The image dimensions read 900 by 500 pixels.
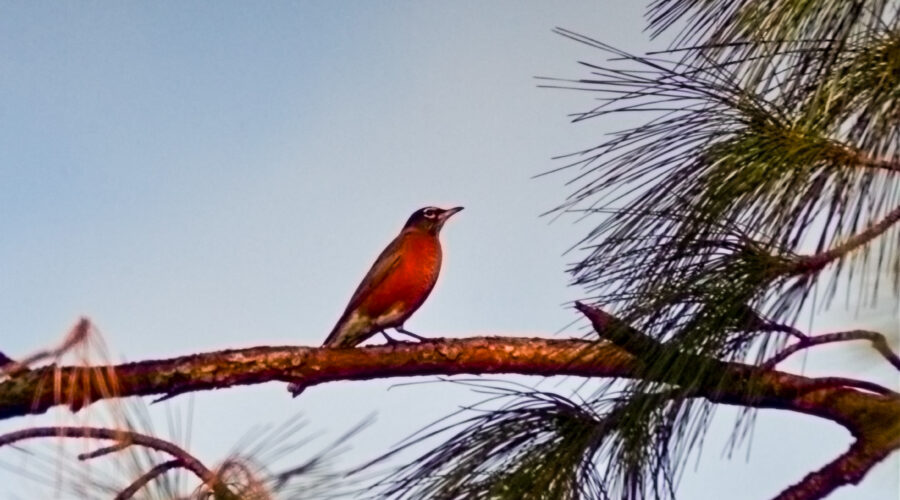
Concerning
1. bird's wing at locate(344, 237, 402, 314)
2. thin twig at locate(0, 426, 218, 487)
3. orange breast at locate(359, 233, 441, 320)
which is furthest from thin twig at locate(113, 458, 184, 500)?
orange breast at locate(359, 233, 441, 320)

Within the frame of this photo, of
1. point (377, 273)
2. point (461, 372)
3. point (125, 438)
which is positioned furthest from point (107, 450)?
point (377, 273)

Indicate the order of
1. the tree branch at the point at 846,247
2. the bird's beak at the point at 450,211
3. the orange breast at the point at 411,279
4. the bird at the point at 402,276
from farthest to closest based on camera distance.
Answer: the orange breast at the point at 411,279, the bird at the point at 402,276, the bird's beak at the point at 450,211, the tree branch at the point at 846,247

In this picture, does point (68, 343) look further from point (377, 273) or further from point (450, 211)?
point (377, 273)

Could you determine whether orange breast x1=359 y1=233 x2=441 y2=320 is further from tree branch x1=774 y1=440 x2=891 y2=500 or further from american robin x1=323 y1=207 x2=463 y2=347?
tree branch x1=774 y1=440 x2=891 y2=500

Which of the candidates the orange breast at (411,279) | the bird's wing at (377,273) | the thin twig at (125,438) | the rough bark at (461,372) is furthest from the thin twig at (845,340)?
the orange breast at (411,279)

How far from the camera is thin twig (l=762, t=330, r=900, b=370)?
2.01 ft

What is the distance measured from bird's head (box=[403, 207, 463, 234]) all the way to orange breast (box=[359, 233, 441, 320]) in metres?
0.01

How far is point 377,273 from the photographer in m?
1.25

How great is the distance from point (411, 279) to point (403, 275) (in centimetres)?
1

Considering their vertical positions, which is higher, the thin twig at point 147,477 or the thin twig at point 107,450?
the thin twig at point 107,450

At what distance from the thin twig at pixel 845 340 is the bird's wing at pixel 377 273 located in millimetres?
452

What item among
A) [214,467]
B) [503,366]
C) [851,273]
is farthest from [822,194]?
[214,467]

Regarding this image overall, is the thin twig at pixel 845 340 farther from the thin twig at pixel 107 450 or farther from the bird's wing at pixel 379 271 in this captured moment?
the bird's wing at pixel 379 271

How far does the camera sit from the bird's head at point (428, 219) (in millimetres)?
1137
